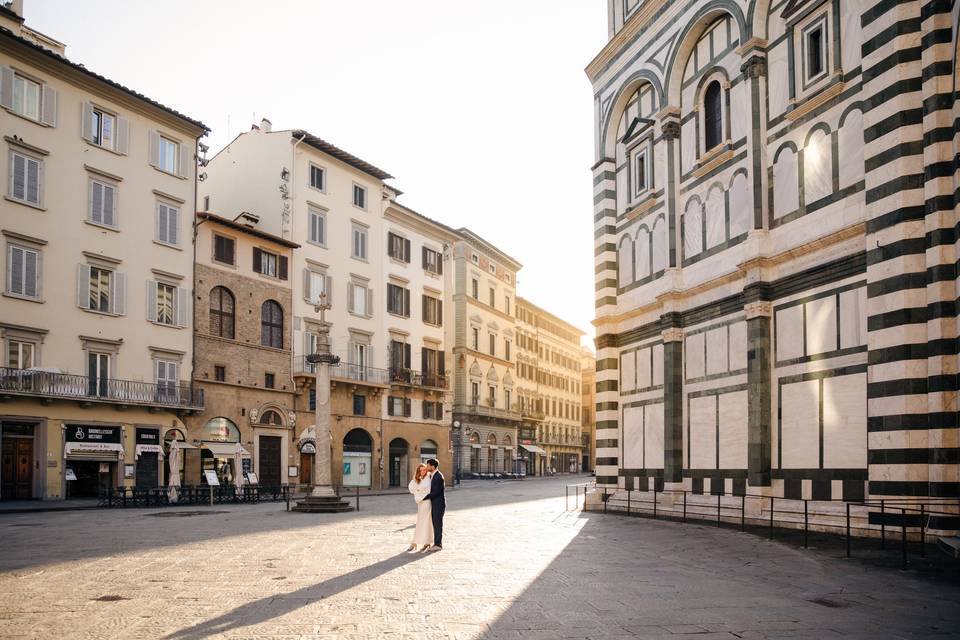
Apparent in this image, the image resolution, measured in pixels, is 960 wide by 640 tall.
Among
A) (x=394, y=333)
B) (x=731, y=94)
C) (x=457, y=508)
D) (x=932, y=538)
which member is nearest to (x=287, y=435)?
(x=394, y=333)

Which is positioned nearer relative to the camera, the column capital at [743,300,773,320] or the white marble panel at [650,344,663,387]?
the column capital at [743,300,773,320]

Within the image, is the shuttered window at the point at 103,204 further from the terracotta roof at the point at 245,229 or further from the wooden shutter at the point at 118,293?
the terracotta roof at the point at 245,229

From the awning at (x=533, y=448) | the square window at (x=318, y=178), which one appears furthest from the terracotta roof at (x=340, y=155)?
the awning at (x=533, y=448)

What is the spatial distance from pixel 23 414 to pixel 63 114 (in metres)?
11.6

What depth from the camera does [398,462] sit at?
171ft

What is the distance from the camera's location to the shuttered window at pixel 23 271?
3153cm

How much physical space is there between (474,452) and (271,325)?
31.2m

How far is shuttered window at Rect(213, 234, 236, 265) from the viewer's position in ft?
131

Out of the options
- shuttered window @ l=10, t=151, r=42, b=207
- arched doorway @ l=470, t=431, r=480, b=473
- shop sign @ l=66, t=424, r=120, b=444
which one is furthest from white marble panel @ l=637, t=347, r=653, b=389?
arched doorway @ l=470, t=431, r=480, b=473

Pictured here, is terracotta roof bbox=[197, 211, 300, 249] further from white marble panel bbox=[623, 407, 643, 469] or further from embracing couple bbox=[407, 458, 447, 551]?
embracing couple bbox=[407, 458, 447, 551]

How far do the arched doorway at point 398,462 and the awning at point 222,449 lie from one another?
47.2ft

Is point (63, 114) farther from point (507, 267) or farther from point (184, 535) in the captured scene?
point (507, 267)

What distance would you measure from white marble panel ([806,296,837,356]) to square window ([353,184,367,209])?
3434 centimetres

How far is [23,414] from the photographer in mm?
→ 31375
